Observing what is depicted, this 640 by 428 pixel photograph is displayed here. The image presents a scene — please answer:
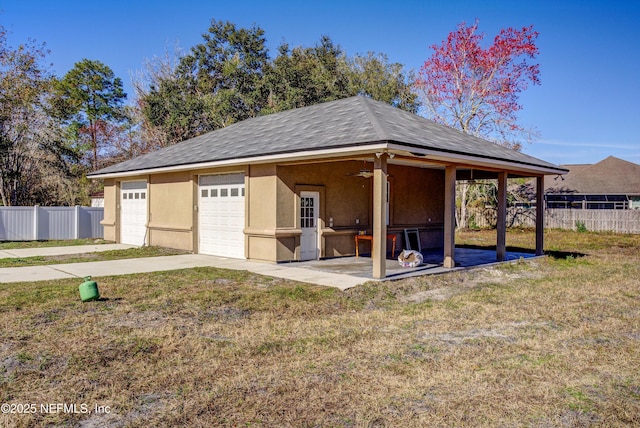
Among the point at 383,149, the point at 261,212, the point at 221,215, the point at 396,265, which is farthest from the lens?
the point at 221,215

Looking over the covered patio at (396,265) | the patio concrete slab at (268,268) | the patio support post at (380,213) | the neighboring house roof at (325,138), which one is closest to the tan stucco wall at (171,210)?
the neighboring house roof at (325,138)

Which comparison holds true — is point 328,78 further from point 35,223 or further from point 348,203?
point 348,203

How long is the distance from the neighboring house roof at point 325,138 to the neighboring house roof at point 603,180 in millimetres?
18627

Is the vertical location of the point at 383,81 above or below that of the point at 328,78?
above

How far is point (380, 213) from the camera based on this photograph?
952 centimetres

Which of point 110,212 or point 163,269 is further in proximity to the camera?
point 110,212

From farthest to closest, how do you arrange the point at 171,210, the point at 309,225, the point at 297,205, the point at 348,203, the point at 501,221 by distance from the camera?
1. the point at 171,210
2. the point at 348,203
3. the point at 501,221
4. the point at 309,225
5. the point at 297,205

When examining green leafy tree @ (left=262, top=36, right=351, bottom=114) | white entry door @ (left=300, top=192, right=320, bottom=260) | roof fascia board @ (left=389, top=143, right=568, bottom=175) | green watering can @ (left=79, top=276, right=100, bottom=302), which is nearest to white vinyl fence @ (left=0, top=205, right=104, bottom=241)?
white entry door @ (left=300, top=192, right=320, bottom=260)

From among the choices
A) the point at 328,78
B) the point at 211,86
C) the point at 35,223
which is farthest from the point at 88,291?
the point at 211,86

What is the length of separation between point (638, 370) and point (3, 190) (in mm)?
27961

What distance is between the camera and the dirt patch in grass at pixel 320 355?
151 inches

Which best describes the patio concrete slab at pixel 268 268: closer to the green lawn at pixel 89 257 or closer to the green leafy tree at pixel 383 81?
the green lawn at pixel 89 257

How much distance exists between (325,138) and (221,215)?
4898 mm

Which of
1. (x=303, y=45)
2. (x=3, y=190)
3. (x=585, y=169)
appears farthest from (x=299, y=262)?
(x=585, y=169)
